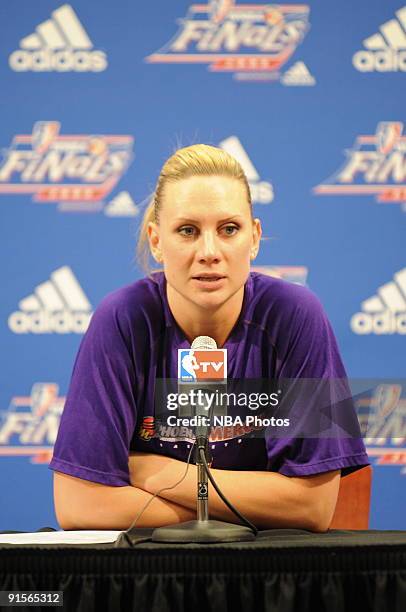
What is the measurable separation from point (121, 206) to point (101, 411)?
1659 mm

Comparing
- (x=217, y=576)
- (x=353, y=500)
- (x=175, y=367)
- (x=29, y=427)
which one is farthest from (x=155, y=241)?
(x=29, y=427)

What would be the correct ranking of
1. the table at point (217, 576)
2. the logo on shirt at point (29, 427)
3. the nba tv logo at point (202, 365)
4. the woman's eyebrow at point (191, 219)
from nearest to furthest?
the table at point (217, 576) < the nba tv logo at point (202, 365) < the woman's eyebrow at point (191, 219) < the logo on shirt at point (29, 427)

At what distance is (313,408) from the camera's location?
1772 mm

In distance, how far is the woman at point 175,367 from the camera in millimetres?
1709

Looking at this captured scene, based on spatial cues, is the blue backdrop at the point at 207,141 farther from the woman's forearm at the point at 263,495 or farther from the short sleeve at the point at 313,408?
the woman's forearm at the point at 263,495

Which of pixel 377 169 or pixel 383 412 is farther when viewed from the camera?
pixel 377 169

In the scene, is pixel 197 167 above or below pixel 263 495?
above

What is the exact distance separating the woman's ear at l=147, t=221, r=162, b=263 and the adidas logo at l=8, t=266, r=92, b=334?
54.5 inches

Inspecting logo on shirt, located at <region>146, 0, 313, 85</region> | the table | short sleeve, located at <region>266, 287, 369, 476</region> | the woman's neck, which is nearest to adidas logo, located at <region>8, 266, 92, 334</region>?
logo on shirt, located at <region>146, 0, 313, 85</region>

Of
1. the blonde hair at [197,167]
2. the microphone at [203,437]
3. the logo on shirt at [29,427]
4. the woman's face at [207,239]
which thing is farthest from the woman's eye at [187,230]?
the logo on shirt at [29,427]

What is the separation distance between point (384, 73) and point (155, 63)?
85 cm

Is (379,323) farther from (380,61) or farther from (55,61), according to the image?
(55,61)

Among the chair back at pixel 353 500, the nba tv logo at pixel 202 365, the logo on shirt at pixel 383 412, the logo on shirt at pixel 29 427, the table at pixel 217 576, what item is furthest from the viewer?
the logo on shirt at pixel 29 427

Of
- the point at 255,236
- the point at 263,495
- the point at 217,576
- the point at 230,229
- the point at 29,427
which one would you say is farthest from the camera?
the point at 29,427
